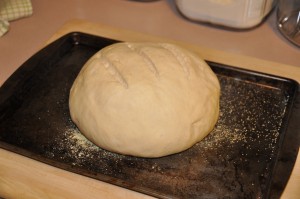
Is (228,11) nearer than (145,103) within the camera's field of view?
No

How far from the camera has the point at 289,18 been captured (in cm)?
Answer: 134

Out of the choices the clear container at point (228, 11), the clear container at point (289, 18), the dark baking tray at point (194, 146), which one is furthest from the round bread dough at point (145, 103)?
the clear container at point (289, 18)

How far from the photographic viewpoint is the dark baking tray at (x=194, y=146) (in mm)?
836

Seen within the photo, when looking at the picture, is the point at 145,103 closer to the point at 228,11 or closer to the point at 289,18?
the point at 228,11

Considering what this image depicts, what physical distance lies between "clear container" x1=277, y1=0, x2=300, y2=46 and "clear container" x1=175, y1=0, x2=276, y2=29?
0.36 feet

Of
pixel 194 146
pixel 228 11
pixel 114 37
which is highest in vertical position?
pixel 228 11

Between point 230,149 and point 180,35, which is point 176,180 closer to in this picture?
point 230,149

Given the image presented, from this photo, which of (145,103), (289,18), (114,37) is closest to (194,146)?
(145,103)

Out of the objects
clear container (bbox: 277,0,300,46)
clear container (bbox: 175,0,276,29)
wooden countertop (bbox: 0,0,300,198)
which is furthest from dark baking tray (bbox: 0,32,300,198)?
clear container (bbox: 277,0,300,46)

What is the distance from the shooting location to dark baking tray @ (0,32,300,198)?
0.84m

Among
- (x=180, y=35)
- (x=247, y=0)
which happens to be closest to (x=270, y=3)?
(x=247, y=0)

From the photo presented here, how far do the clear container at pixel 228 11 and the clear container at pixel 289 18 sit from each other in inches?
4.4

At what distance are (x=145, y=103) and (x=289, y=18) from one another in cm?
80

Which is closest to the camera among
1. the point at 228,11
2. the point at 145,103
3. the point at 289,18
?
the point at 145,103
